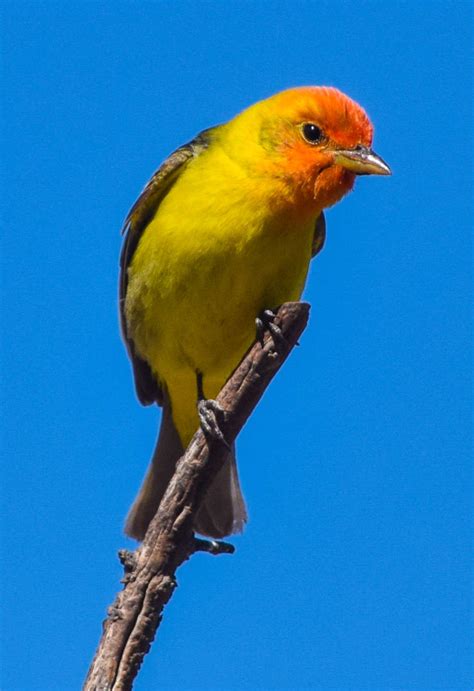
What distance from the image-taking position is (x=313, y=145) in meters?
5.56

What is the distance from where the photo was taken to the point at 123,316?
6.47 metres

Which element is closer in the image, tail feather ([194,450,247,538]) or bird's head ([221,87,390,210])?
bird's head ([221,87,390,210])

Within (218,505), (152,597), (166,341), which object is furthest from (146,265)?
(152,597)

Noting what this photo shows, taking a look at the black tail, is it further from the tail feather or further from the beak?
the beak

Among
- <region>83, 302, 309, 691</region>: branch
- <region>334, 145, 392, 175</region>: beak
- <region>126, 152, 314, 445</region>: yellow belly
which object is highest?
<region>334, 145, 392, 175</region>: beak

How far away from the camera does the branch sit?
390 centimetres

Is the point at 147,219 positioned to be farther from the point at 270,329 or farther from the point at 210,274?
the point at 270,329

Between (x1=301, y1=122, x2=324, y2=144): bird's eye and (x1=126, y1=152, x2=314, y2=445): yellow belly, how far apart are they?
1.45ft

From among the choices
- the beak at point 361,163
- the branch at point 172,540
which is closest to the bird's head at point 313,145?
the beak at point 361,163

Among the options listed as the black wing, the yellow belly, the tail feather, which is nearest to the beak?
the yellow belly

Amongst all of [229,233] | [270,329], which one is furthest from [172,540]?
[229,233]

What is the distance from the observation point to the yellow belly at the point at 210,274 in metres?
5.37

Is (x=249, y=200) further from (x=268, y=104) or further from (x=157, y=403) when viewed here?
(x=157, y=403)

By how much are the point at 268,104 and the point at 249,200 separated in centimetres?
80
